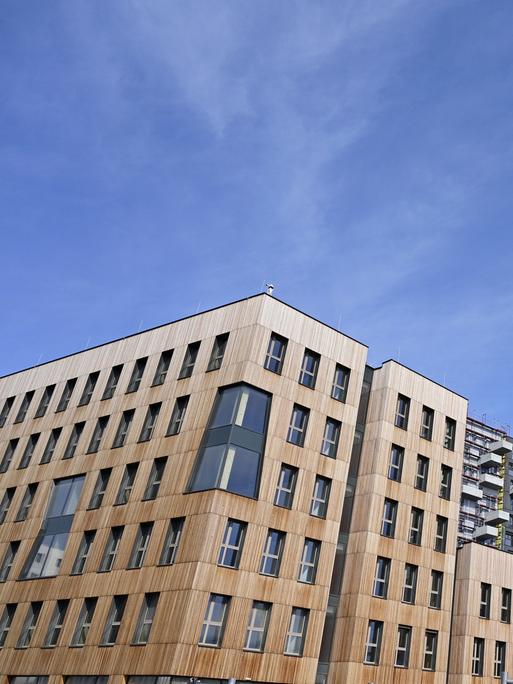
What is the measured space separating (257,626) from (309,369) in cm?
1295

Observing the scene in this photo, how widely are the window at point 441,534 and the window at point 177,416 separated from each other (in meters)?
16.0

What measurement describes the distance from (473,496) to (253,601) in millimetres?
56497

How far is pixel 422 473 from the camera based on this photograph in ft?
136

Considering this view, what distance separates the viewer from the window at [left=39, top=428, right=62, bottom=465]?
43.6 metres

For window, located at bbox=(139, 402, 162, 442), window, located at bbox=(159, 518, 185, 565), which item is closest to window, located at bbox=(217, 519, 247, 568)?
window, located at bbox=(159, 518, 185, 565)

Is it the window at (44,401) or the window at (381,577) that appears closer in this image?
the window at (381,577)


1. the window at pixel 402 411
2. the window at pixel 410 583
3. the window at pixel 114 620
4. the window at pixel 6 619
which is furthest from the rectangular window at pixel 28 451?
the window at pixel 410 583

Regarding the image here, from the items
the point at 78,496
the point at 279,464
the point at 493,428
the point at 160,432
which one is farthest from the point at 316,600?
the point at 493,428

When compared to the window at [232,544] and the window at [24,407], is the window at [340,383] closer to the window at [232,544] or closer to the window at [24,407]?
the window at [232,544]

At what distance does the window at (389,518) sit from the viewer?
38.8 m

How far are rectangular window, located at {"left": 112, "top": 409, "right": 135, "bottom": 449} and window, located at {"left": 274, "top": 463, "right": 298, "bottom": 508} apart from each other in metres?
9.65

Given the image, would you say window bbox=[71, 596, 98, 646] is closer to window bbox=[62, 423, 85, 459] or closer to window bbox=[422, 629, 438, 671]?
window bbox=[62, 423, 85, 459]

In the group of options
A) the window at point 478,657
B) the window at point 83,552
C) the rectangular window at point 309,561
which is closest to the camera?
the rectangular window at point 309,561

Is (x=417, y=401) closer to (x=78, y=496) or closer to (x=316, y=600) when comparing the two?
(x=316, y=600)
